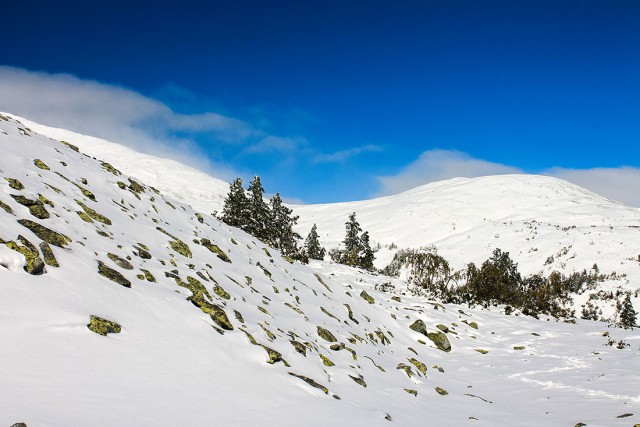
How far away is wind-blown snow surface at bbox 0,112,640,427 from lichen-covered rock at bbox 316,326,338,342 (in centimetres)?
20

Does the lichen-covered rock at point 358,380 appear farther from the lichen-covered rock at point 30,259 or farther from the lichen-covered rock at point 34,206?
the lichen-covered rock at point 34,206

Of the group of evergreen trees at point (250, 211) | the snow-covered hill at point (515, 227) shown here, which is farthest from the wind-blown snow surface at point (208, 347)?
the snow-covered hill at point (515, 227)

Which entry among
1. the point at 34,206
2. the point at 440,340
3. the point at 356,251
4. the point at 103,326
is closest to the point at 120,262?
the point at 34,206

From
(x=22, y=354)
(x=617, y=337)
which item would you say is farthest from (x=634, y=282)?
(x=22, y=354)

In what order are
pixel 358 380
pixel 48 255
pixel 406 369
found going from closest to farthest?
pixel 48 255
pixel 358 380
pixel 406 369

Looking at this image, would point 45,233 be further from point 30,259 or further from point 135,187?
point 135,187

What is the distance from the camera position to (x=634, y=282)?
56438 mm

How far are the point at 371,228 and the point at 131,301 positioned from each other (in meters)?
129

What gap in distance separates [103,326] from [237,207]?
113 feet

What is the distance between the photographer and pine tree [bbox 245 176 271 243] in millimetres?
39688

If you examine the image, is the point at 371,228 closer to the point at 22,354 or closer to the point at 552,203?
the point at 552,203

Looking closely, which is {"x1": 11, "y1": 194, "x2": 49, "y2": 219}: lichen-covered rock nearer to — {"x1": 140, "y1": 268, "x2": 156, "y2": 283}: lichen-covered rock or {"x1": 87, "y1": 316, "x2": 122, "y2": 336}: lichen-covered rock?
{"x1": 140, "y1": 268, "x2": 156, "y2": 283}: lichen-covered rock

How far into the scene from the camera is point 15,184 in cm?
902

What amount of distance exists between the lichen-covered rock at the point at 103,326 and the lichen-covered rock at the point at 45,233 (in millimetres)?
2660
